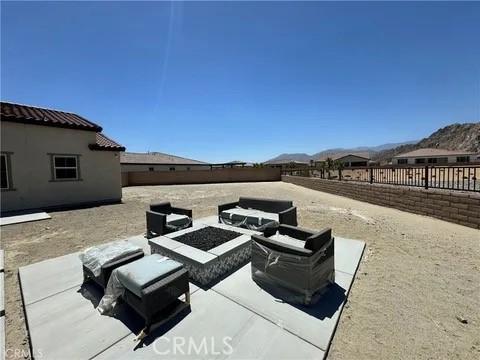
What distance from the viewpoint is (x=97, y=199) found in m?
11.5

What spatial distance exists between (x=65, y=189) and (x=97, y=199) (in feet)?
4.82

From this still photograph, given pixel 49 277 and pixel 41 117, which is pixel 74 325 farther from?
pixel 41 117

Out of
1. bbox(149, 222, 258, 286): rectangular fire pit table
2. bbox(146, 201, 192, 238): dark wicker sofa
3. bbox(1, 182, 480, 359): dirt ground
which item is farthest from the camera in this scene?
bbox(146, 201, 192, 238): dark wicker sofa

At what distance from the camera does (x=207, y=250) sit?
11.5 feet

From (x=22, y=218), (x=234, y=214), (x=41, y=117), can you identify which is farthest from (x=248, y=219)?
(x=41, y=117)

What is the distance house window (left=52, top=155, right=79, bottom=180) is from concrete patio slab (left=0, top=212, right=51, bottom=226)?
8.08 feet

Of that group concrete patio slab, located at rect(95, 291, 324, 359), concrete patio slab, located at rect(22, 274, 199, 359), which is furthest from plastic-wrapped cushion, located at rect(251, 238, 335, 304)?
concrete patio slab, located at rect(22, 274, 199, 359)

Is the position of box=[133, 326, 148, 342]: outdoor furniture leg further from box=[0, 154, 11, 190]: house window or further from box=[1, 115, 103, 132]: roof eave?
box=[1, 115, 103, 132]: roof eave

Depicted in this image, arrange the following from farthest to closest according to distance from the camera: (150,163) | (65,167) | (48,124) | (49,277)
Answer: (150,163) < (65,167) < (48,124) < (49,277)

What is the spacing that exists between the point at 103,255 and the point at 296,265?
253cm

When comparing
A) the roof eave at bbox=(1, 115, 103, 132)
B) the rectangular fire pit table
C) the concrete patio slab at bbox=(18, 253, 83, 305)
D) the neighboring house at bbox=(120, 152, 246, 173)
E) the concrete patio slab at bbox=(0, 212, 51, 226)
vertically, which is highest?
the roof eave at bbox=(1, 115, 103, 132)

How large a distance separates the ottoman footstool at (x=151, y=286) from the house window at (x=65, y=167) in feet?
34.2

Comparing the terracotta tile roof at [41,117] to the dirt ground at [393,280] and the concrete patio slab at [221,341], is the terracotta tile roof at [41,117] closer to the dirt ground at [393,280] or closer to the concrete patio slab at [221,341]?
the dirt ground at [393,280]

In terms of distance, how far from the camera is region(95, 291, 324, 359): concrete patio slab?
1972 mm
